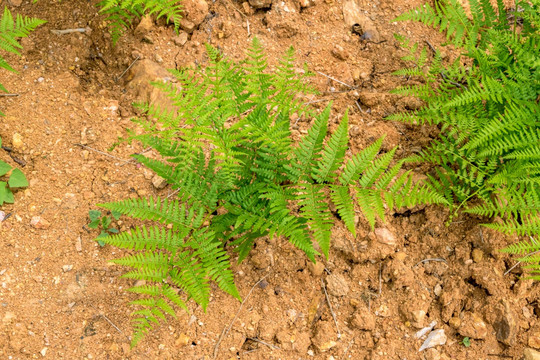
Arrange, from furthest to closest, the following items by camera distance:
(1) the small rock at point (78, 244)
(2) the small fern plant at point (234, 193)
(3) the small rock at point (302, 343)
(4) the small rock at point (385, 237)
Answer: (4) the small rock at point (385, 237) → (1) the small rock at point (78, 244) → (3) the small rock at point (302, 343) → (2) the small fern plant at point (234, 193)

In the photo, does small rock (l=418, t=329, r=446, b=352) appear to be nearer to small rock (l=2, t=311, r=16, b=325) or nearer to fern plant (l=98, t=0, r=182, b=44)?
small rock (l=2, t=311, r=16, b=325)

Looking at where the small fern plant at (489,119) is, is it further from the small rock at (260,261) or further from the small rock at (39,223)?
the small rock at (39,223)

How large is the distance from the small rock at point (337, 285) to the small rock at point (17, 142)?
2407 millimetres

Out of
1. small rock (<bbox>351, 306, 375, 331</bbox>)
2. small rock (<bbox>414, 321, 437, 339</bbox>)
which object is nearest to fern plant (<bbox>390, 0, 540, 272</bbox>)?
small rock (<bbox>414, 321, 437, 339</bbox>)

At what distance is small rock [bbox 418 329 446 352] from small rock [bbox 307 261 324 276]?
813 mm

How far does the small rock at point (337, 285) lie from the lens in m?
2.79

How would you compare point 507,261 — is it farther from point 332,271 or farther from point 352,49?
point 352,49

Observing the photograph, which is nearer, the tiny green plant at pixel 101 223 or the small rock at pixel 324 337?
the small rock at pixel 324 337

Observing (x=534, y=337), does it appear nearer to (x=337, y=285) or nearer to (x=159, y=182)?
(x=337, y=285)

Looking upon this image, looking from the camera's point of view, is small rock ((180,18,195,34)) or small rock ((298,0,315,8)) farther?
small rock ((298,0,315,8))

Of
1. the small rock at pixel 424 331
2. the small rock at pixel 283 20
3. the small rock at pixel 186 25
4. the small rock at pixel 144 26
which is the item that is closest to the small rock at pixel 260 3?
the small rock at pixel 283 20

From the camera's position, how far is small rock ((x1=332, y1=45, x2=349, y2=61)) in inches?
139

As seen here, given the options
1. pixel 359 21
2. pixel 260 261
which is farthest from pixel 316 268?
pixel 359 21

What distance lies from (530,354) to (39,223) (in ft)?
11.0
